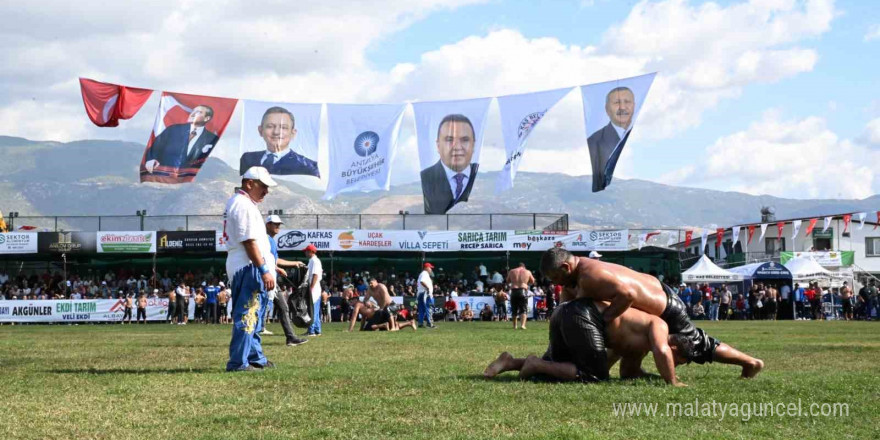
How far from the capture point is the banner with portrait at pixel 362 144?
35.5m

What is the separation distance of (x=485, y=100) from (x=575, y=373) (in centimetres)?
2661

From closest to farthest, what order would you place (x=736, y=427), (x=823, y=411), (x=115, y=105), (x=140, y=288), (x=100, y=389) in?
(x=736, y=427) → (x=823, y=411) → (x=100, y=389) → (x=115, y=105) → (x=140, y=288)

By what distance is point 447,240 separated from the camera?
46562 millimetres

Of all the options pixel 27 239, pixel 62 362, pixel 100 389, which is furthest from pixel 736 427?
pixel 27 239

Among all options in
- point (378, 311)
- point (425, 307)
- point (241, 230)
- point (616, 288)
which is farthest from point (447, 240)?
point (616, 288)

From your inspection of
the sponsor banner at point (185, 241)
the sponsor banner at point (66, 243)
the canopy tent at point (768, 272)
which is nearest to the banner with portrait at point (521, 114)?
the canopy tent at point (768, 272)

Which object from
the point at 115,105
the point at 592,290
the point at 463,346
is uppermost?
the point at 115,105

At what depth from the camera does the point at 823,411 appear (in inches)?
265

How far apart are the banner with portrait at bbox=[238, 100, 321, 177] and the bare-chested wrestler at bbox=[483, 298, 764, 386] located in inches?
1092

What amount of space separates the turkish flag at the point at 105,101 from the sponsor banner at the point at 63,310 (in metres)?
11.1

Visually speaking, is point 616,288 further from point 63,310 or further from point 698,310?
point 698,310

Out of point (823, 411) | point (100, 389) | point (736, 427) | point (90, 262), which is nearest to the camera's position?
point (736, 427)

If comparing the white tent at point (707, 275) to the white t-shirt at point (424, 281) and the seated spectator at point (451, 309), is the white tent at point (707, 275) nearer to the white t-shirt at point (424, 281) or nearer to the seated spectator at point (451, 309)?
the seated spectator at point (451, 309)

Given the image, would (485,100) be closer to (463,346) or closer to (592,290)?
(463,346)
